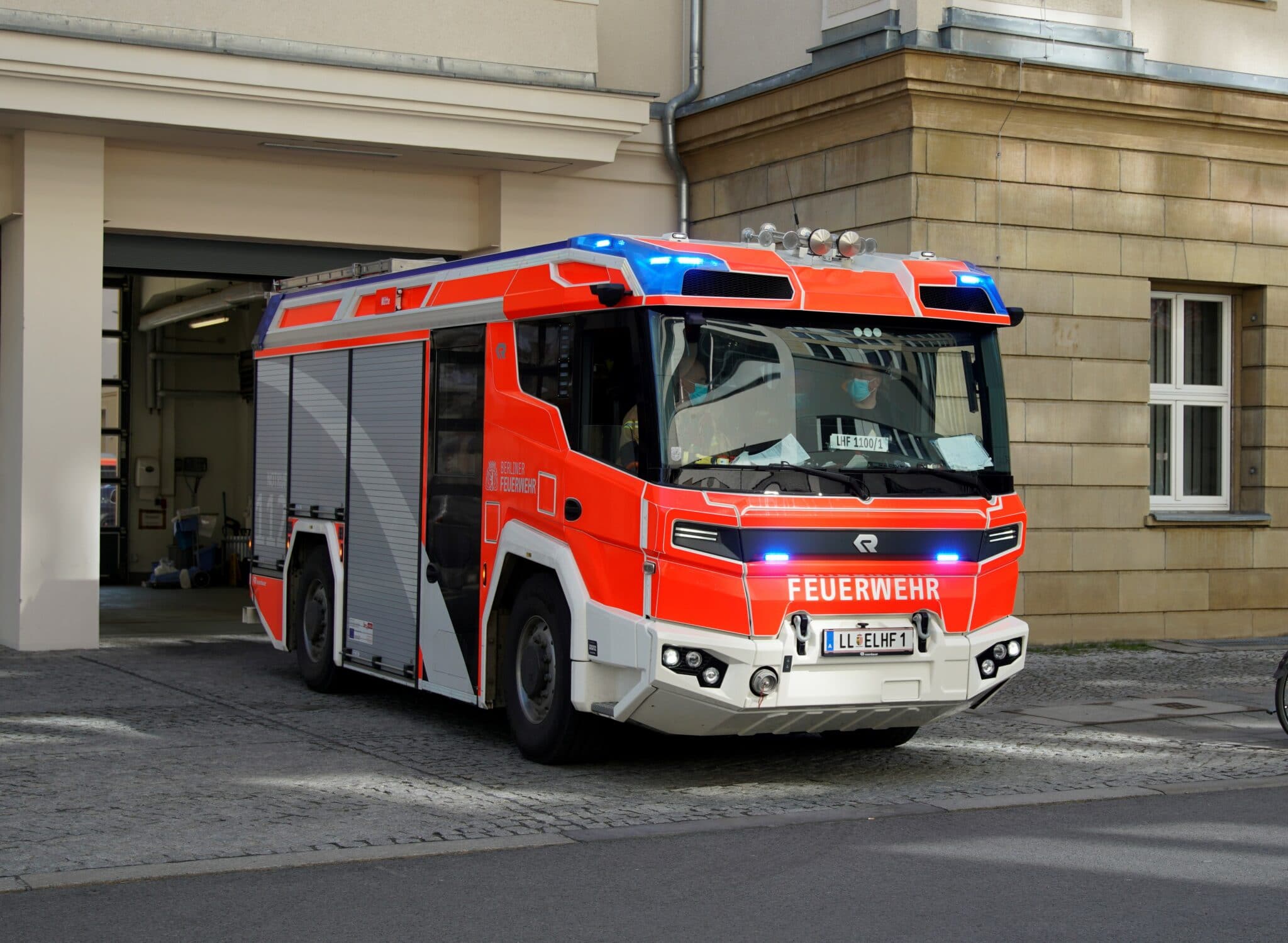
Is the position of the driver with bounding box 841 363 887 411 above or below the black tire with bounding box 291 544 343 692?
above

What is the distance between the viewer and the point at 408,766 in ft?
31.3

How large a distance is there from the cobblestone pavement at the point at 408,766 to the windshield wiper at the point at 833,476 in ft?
5.21

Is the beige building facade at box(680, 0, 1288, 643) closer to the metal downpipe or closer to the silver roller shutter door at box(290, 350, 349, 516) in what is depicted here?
the metal downpipe

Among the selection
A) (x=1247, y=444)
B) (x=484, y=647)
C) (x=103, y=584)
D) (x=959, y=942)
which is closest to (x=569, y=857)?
(x=959, y=942)

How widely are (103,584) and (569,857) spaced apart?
64.2 ft

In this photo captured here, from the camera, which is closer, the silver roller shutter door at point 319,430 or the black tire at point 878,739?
the black tire at point 878,739

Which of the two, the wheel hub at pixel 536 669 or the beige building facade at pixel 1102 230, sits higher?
the beige building facade at pixel 1102 230

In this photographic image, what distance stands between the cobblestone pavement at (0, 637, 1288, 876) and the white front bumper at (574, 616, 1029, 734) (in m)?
0.40

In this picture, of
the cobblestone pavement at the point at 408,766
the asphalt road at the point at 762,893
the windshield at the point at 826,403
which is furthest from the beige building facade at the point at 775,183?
the asphalt road at the point at 762,893

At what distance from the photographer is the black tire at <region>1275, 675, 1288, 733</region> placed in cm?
1068

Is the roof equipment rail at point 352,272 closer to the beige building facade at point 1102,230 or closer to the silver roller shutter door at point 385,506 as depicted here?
the silver roller shutter door at point 385,506

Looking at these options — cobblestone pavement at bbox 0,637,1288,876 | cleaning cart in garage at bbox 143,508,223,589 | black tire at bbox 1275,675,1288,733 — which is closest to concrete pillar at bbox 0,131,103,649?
cobblestone pavement at bbox 0,637,1288,876

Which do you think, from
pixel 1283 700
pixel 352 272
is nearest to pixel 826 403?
pixel 1283 700

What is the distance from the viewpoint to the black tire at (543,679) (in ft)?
30.2
